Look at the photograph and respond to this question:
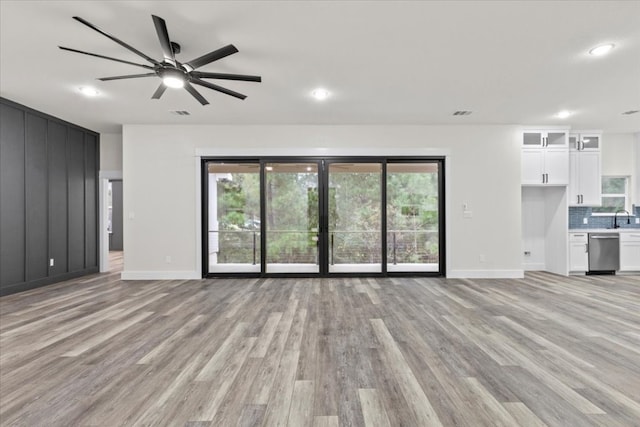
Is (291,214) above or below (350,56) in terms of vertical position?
below

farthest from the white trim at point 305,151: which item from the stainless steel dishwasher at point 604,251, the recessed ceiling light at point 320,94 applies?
the stainless steel dishwasher at point 604,251

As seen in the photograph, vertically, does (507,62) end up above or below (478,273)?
above

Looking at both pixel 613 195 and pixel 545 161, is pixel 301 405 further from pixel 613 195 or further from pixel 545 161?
pixel 613 195

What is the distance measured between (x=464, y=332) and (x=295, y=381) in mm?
1796

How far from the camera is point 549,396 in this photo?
192 cm

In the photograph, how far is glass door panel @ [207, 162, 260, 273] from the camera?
5.73m

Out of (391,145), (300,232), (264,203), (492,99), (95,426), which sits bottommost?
(95,426)

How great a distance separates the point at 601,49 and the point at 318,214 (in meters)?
4.22

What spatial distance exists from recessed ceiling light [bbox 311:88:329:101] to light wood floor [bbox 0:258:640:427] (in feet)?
9.26

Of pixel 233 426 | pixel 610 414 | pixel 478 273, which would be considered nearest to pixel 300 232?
pixel 478 273

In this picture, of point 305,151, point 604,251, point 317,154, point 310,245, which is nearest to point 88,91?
point 305,151

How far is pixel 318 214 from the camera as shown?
5.66 metres

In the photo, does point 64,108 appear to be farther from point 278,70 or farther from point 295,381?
point 295,381

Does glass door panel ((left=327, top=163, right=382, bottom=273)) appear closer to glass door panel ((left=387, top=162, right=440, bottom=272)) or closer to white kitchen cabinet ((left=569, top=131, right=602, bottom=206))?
glass door panel ((left=387, top=162, right=440, bottom=272))
